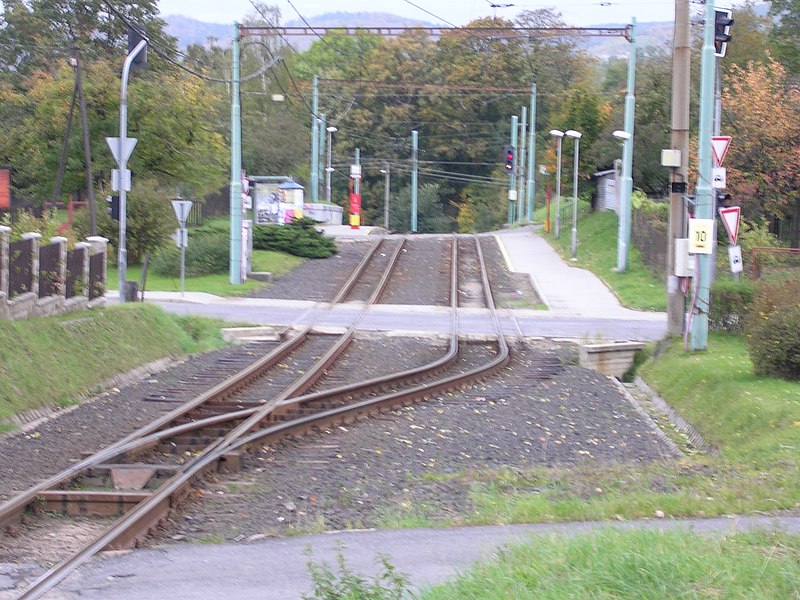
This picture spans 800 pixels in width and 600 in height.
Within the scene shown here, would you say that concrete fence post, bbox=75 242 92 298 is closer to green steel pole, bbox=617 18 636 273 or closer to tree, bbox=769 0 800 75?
green steel pole, bbox=617 18 636 273

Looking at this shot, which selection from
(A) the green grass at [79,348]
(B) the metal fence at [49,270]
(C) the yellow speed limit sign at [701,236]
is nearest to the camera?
(A) the green grass at [79,348]

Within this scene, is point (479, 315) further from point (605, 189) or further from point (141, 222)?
point (605, 189)

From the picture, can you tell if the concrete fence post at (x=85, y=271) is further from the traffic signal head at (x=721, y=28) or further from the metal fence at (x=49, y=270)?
the traffic signal head at (x=721, y=28)

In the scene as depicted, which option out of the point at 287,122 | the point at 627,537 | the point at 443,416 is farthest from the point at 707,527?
the point at 287,122

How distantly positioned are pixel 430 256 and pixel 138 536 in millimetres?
37345

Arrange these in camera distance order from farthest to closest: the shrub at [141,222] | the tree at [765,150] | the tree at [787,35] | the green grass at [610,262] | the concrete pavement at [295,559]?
the tree at [787,35]
the tree at [765,150]
the shrub at [141,222]
the green grass at [610,262]
the concrete pavement at [295,559]

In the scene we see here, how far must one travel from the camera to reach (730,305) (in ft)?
73.8

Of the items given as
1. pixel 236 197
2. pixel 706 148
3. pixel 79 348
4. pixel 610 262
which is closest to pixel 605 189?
pixel 610 262

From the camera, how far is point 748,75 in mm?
42000

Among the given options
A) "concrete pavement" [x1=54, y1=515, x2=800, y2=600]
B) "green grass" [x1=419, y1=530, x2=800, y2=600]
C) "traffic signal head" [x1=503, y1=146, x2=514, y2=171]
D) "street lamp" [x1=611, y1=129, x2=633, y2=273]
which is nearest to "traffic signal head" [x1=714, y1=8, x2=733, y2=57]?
"street lamp" [x1=611, y1=129, x2=633, y2=273]

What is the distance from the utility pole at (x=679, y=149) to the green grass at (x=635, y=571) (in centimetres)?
1481

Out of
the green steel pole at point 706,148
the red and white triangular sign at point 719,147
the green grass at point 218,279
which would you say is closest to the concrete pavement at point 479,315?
the green grass at point 218,279

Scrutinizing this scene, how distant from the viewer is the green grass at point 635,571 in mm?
5289

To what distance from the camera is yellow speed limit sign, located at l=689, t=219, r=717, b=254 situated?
1892 centimetres
